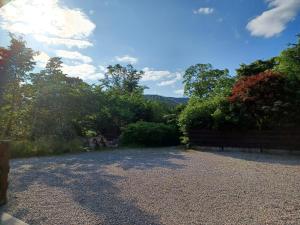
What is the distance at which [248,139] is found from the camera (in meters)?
11.4

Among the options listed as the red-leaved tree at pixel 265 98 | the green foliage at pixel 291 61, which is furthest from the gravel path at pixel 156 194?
the green foliage at pixel 291 61

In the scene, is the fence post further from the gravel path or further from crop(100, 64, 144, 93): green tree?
crop(100, 64, 144, 93): green tree

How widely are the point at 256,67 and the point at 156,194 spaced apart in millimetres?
15856

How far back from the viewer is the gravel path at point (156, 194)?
12.1ft

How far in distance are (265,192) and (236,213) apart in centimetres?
137

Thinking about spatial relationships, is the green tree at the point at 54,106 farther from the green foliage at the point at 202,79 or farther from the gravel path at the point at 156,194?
the green foliage at the point at 202,79

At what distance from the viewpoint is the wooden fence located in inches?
411

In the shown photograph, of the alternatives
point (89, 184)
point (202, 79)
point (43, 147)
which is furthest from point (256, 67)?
point (89, 184)

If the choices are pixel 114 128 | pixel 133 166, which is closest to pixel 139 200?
pixel 133 166

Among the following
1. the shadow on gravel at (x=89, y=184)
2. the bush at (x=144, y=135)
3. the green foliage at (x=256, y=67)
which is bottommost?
the shadow on gravel at (x=89, y=184)

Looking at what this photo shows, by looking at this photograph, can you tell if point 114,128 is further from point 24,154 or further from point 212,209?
point 212,209

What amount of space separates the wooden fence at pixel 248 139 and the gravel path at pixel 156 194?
3057mm

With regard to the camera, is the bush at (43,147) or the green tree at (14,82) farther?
the green tree at (14,82)

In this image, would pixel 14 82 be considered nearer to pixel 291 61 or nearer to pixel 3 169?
pixel 3 169
